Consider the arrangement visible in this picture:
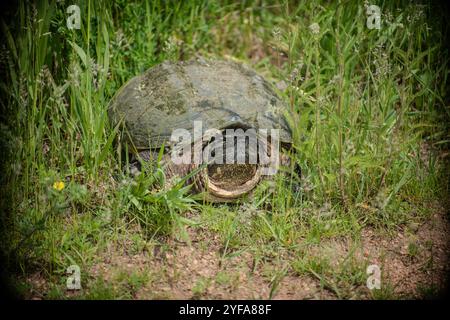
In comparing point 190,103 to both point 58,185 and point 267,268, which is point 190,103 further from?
point 267,268

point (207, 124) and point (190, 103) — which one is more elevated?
point (190, 103)

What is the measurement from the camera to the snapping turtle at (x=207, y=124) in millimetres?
3109

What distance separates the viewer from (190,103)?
322 cm

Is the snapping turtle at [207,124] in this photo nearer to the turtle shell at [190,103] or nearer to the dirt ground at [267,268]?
the turtle shell at [190,103]

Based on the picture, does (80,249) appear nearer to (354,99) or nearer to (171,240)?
(171,240)

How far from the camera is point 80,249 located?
108 inches

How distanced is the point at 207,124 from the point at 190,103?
0.63 ft

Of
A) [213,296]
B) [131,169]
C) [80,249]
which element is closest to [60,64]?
[131,169]

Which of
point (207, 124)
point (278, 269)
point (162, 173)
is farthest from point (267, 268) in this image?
point (207, 124)

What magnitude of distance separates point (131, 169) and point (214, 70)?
0.85 meters

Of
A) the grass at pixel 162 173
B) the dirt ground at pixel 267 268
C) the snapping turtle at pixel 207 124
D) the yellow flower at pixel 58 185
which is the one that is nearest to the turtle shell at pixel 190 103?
the snapping turtle at pixel 207 124

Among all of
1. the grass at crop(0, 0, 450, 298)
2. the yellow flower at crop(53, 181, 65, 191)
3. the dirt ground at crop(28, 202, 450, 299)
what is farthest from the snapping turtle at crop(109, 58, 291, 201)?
the yellow flower at crop(53, 181, 65, 191)

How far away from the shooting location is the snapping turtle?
3.11 metres
